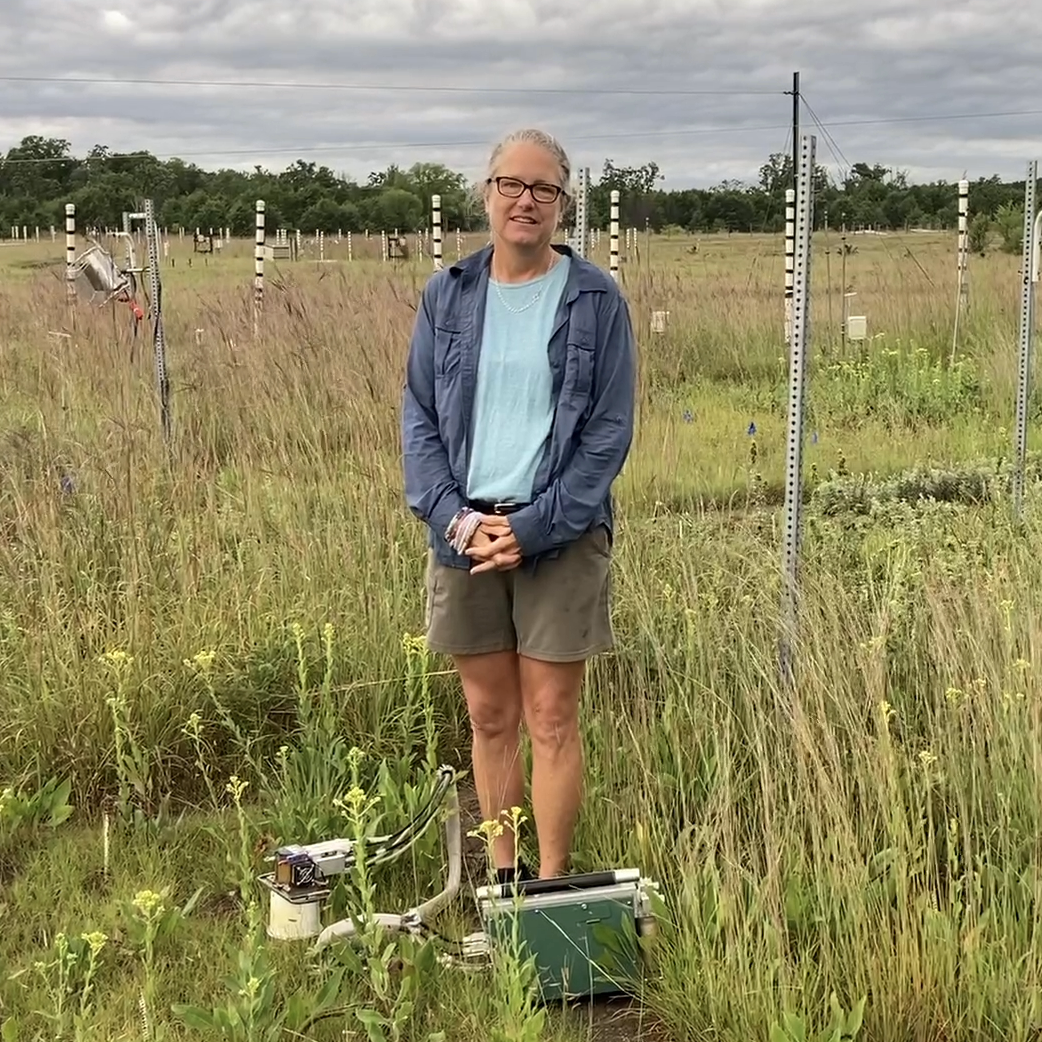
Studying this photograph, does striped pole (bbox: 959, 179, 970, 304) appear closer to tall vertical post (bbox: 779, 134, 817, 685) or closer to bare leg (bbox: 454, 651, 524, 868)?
tall vertical post (bbox: 779, 134, 817, 685)

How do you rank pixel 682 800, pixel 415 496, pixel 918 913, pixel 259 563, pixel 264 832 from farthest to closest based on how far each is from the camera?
pixel 259 563, pixel 264 832, pixel 682 800, pixel 415 496, pixel 918 913

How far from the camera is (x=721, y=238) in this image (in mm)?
17797

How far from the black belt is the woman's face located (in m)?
0.54

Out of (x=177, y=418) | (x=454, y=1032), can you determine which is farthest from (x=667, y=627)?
(x=177, y=418)

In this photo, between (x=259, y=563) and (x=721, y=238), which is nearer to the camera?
(x=259, y=563)

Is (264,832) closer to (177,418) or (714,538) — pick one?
(714,538)

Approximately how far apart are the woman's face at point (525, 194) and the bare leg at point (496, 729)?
905 mm

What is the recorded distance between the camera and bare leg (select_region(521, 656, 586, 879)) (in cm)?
252

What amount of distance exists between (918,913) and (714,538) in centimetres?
208

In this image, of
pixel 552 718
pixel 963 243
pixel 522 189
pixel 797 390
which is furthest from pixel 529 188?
pixel 963 243

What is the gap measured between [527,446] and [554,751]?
0.68 m

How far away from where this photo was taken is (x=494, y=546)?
7.78 feet

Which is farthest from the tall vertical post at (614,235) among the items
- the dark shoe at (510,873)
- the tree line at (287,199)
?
the dark shoe at (510,873)

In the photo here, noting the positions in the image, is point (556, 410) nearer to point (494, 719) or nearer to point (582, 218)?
point (494, 719)
